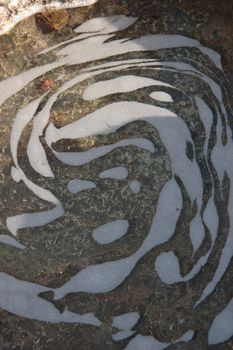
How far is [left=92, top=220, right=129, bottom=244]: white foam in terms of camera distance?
12.5ft

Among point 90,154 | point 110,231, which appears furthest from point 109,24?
point 110,231

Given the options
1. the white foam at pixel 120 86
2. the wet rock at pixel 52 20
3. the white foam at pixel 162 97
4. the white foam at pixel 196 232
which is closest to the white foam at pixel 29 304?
the white foam at pixel 196 232

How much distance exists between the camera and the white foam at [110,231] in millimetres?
3818

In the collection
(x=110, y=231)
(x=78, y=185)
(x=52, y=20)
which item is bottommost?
(x=110, y=231)

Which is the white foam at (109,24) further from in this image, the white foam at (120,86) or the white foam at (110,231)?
the white foam at (110,231)

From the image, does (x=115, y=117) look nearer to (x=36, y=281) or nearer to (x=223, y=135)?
(x=223, y=135)

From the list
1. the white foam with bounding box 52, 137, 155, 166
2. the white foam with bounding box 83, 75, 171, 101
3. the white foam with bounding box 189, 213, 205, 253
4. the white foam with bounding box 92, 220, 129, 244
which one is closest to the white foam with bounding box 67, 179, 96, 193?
the white foam with bounding box 52, 137, 155, 166

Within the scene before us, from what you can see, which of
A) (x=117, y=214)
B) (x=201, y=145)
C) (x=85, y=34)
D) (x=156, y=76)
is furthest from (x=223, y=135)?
(x=85, y=34)

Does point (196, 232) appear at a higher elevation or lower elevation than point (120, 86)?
lower

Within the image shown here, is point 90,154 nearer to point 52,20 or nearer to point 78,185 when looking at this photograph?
point 78,185

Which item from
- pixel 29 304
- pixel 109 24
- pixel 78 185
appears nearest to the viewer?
pixel 29 304

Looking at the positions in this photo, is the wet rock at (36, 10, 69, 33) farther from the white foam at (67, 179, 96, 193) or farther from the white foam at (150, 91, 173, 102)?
the white foam at (67, 179, 96, 193)

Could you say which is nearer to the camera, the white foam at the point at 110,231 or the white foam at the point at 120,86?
the white foam at the point at 110,231

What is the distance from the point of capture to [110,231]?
3826 mm
